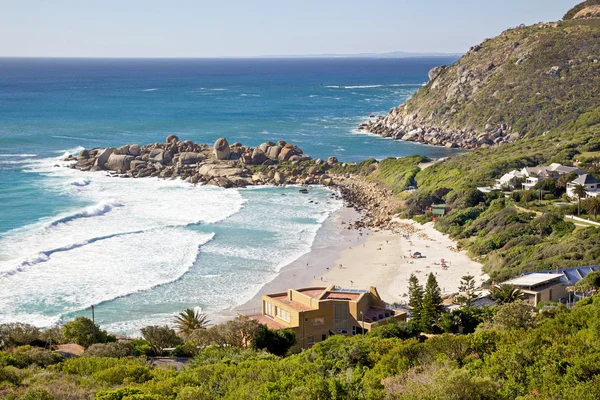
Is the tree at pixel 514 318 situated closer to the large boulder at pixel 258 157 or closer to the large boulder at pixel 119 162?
the large boulder at pixel 258 157

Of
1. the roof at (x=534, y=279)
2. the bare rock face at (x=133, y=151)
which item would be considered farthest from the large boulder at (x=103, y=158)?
the roof at (x=534, y=279)

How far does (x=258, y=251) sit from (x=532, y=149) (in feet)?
118

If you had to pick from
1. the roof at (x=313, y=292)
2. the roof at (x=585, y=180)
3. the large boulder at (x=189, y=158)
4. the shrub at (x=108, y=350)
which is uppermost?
the roof at (x=585, y=180)

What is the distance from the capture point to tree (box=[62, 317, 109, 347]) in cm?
2700

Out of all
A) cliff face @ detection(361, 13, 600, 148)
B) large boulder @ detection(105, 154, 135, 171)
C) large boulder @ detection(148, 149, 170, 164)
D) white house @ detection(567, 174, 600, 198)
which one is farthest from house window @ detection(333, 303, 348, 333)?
cliff face @ detection(361, 13, 600, 148)

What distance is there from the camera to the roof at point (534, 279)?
104 ft

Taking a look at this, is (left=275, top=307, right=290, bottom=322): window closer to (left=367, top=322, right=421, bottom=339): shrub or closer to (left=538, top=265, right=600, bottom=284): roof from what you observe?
(left=367, top=322, right=421, bottom=339): shrub

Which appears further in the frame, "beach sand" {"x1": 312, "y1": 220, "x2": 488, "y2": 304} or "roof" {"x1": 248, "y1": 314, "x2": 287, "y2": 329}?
"beach sand" {"x1": 312, "y1": 220, "x2": 488, "y2": 304}

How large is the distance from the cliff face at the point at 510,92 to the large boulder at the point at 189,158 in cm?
3170

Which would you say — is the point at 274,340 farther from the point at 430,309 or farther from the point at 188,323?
the point at 430,309

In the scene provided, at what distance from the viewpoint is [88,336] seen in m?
27.0

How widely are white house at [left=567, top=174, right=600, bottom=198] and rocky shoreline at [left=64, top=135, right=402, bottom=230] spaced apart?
54.1 feet

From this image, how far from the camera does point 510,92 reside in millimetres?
92625

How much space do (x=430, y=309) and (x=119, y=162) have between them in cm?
5062
